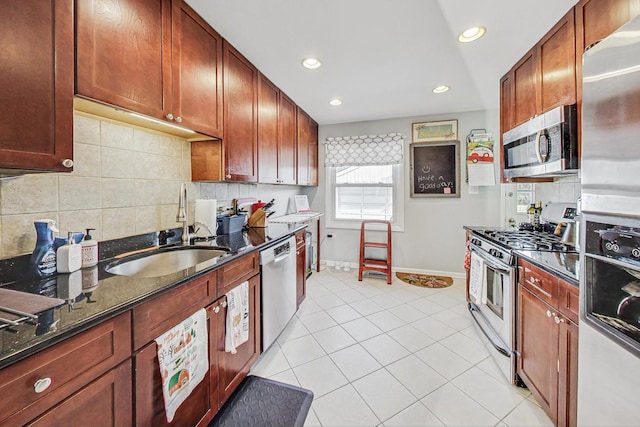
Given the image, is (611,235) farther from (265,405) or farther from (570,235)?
(265,405)

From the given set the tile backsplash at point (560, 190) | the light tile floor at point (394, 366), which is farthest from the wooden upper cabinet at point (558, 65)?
the light tile floor at point (394, 366)

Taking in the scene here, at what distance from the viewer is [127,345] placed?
86cm

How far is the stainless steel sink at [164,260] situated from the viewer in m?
1.36

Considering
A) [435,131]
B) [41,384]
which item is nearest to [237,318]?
[41,384]

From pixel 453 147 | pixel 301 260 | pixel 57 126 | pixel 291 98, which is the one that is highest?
pixel 291 98

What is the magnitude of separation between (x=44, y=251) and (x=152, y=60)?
1.03 metres

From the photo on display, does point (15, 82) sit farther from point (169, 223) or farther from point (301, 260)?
point (301, 260)

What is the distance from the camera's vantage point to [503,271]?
171 cm

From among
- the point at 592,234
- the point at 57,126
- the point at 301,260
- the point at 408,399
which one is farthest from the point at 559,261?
the point at 57,126

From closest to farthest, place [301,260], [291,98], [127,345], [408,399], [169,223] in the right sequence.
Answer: [127,345] < [408,399] < [169,223] < [301,260] < [291,98]

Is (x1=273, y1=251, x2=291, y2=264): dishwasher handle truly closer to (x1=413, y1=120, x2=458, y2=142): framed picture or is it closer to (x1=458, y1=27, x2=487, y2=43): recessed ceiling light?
(x1=458, y1=27, x2=487, y2=43): recessed ceiling light

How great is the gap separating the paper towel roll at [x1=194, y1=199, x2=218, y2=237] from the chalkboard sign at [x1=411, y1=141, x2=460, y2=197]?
2837mm

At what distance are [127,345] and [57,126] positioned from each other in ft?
2.70

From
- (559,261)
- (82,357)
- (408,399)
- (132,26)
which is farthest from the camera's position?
(408,399)
